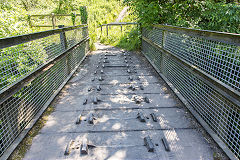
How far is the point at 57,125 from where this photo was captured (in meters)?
2.77

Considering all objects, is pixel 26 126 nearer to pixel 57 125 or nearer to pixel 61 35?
pixel 57 125

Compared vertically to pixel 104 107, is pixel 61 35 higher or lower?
higher

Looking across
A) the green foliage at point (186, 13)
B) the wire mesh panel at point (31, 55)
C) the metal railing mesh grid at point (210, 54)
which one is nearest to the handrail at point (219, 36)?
the metal railing mesh grid at point (210, 54)

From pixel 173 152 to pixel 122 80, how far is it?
272 cm

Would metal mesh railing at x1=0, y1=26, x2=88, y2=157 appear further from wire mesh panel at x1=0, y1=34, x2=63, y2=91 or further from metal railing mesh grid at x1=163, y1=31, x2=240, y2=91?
metal railing mesh grid at x1=163, y1=31, x2=240, y2=91

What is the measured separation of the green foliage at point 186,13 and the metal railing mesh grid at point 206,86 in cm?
153

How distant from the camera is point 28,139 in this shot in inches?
95.7

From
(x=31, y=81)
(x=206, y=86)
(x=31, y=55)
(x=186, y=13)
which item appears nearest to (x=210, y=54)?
(x=206, y=86)

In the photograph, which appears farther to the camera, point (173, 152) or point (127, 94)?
point (127, 94)

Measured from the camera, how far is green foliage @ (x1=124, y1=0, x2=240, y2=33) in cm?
505

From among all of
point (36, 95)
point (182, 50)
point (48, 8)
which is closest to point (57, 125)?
point (36, 95)

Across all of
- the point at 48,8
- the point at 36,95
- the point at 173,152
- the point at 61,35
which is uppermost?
the point at 48,8

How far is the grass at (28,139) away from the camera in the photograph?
215 cm

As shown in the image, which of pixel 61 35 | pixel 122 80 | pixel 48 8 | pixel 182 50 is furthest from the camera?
pixel 48 8
